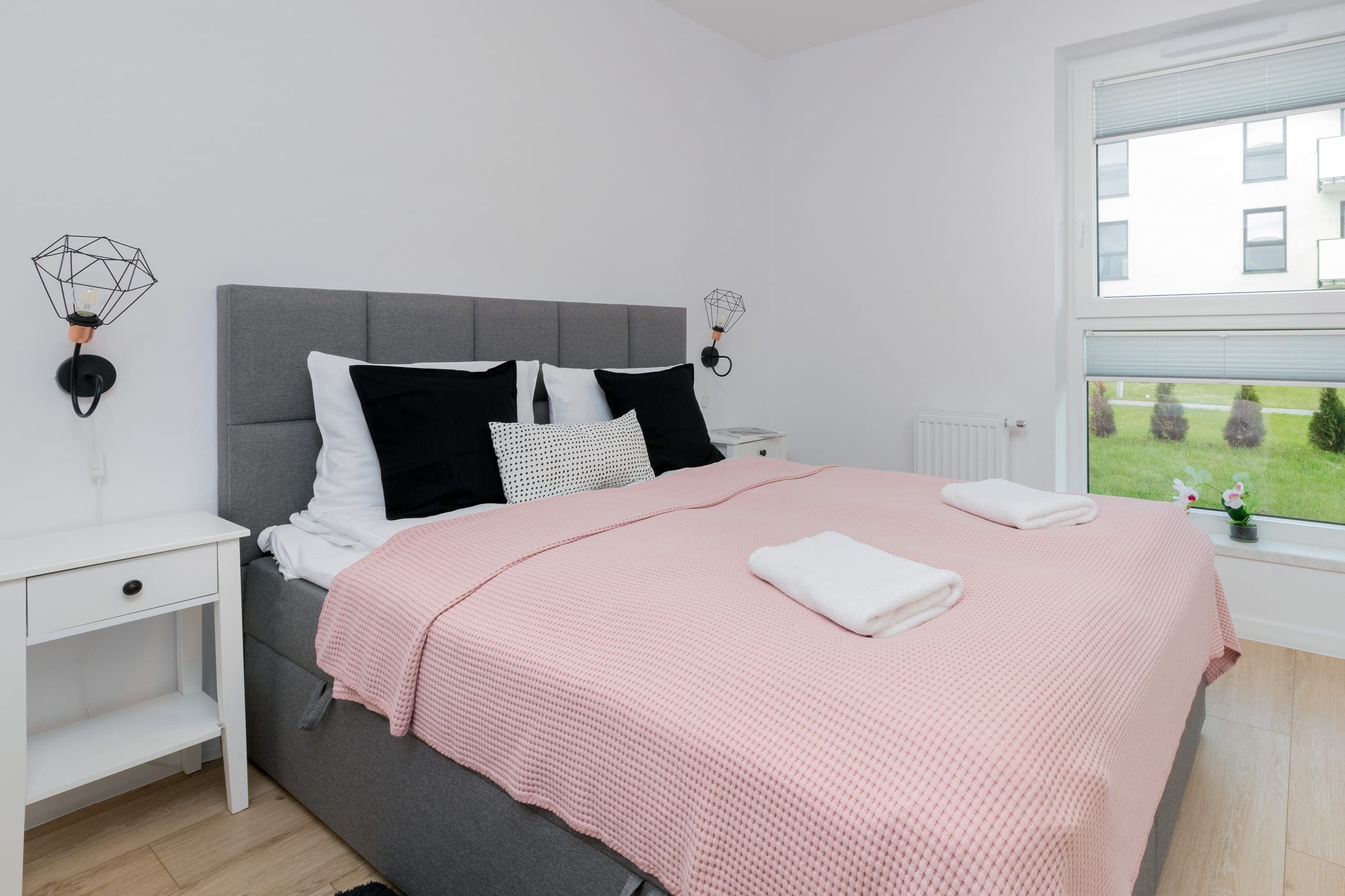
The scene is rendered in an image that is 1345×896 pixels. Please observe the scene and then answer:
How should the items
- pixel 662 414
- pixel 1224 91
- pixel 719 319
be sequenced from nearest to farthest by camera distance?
pixel 662 414 → pixel 1224 91 → pixel 719 319

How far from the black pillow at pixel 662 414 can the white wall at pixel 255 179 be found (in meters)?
0.53

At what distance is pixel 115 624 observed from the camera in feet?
5.60

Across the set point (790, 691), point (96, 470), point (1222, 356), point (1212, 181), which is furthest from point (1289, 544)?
point (96, 470)

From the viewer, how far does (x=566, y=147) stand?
3096mm

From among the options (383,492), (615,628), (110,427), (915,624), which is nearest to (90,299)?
(110,427)

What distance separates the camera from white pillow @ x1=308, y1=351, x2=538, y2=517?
2.16 metres

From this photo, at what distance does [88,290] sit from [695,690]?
69.6 inches

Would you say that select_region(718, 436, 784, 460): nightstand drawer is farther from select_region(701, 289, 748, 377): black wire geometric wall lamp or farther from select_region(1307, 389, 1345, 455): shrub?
select_region(1307, 389, 1345, 455): shrub

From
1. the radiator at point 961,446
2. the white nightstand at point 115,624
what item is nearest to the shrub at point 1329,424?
the radiator at point 961,446

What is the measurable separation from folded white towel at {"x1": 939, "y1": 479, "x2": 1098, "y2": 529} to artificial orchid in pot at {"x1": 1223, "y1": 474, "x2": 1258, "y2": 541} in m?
1.44

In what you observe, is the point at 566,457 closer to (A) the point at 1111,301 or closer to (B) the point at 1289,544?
(A) the point at 1111,301

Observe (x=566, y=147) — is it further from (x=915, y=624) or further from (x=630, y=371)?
(x=915, y=624)

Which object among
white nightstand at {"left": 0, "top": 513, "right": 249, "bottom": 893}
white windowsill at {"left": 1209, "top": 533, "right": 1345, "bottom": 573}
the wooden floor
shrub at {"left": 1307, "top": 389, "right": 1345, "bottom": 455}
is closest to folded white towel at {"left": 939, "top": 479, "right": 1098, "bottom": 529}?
the wooden floor

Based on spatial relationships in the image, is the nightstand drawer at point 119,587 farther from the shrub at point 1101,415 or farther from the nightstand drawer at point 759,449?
the shrub at point 1101,415
